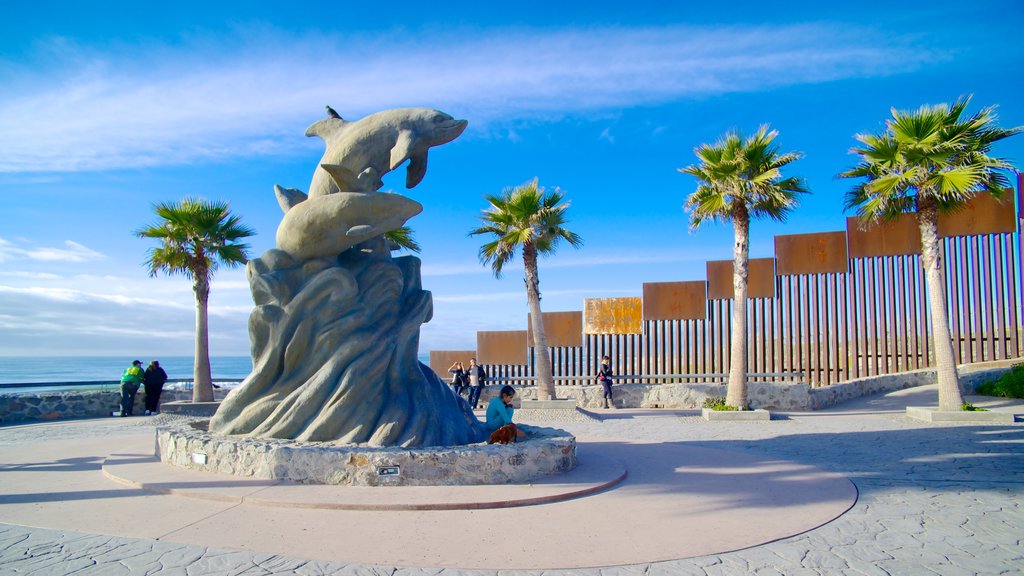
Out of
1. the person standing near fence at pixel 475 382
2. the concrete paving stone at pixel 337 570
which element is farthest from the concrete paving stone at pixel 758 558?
the person standing near fence at pixel 475 382

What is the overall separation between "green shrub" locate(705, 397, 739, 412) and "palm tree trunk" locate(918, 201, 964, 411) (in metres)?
4.21

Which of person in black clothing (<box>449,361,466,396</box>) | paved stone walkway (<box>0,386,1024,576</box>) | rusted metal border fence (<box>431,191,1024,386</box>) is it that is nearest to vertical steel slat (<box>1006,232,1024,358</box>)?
rusted metal border fence (<box>431,191,1024,386</box>)

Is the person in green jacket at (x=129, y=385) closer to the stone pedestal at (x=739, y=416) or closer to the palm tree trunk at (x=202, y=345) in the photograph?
the palm tree trunk at (x=202, y=345)

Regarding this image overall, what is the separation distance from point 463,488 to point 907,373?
15.8 meters

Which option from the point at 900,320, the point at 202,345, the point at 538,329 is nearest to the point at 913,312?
the point at 900,320

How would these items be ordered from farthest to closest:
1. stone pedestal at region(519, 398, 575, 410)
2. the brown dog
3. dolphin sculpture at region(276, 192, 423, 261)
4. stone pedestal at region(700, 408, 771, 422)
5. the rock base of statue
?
stone pedestal at region(519, 398, 575, 410) → stone pedestal at region(700, 408, 771, 422) → dolphin sculpture at region(276, 192, 423, 261) → the brown dog → the rock base of statue

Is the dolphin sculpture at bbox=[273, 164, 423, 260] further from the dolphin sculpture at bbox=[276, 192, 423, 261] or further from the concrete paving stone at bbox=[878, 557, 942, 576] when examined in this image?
the concrete paving stone at bbox=[878, 557, 942, 576]

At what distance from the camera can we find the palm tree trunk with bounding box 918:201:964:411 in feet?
45.0

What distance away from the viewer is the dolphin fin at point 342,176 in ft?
27.3

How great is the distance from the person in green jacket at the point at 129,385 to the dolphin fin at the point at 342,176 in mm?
11598


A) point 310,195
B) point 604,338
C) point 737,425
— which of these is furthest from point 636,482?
point 604,338

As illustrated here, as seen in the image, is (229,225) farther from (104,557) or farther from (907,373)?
(907,373)

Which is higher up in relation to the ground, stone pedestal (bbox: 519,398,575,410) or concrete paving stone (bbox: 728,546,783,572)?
concrete paving stone (bbox: 728,546,783,572)

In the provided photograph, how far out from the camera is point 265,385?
8188 mm
